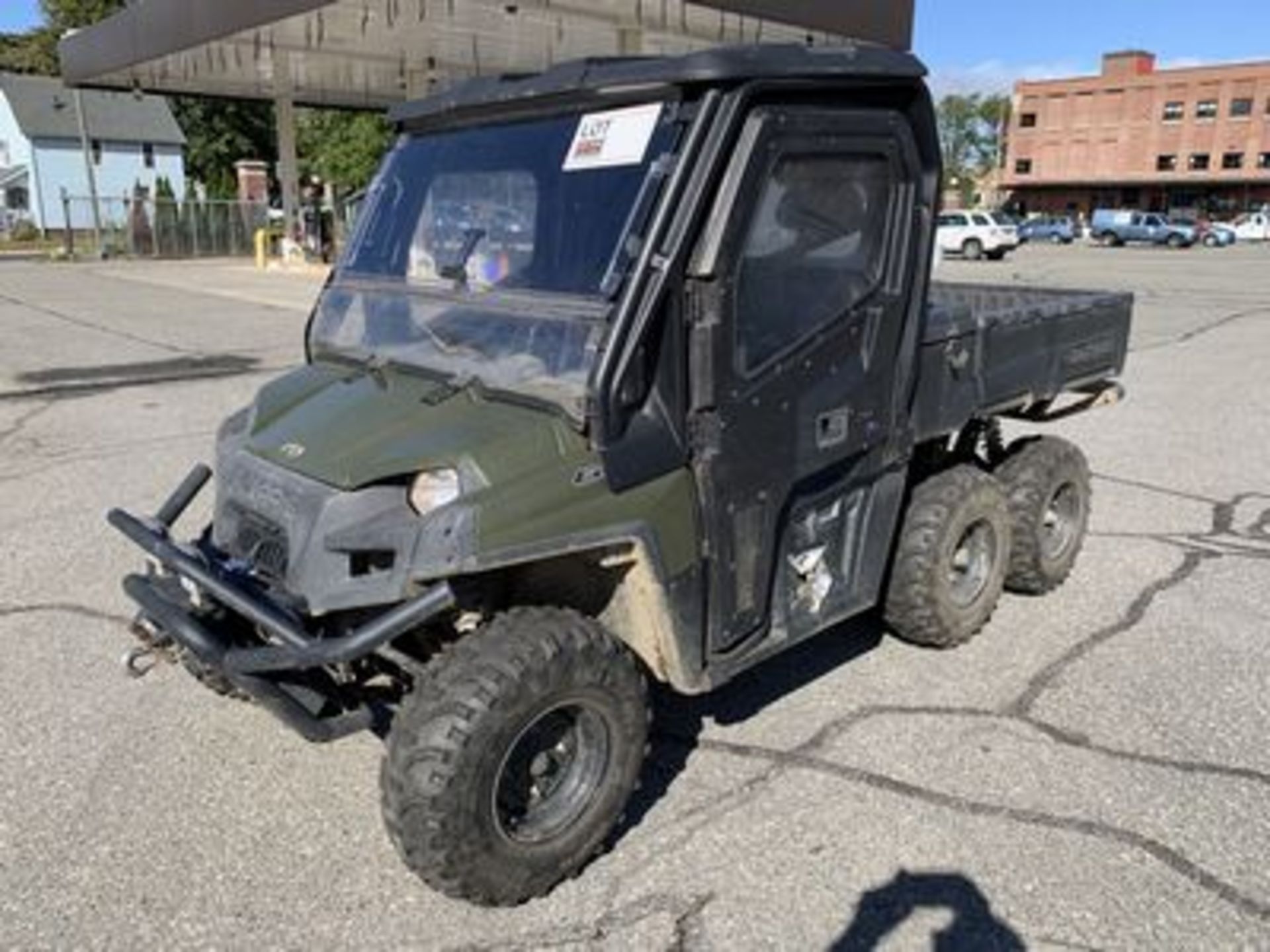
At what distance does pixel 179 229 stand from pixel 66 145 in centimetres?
2980

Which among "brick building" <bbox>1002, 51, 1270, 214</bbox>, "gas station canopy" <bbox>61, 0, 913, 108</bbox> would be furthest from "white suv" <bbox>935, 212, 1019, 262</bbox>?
"brick building" <bbox>1002, 51, 1270, 214</bbox>

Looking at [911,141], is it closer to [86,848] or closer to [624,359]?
[624,359]

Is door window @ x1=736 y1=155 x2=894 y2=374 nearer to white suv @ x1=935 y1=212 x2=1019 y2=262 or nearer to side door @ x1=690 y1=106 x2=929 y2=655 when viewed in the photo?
side door @ x1=690 y1=106 x2=929 y2=655

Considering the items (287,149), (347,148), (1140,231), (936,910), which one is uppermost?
(347,148)

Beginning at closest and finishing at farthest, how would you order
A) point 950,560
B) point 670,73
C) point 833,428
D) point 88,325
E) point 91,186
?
point 670,73
point 833,428
point 950,560
point 88,325
point 91,186

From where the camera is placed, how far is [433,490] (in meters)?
2.94

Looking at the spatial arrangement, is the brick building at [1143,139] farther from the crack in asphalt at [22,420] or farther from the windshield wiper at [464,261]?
the windshield wiper at [464,261]

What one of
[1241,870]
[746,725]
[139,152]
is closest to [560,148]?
[746,725]

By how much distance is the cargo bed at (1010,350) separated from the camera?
170 inches

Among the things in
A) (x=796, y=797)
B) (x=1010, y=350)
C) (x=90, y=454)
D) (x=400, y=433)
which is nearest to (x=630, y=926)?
(x=796, y=797)

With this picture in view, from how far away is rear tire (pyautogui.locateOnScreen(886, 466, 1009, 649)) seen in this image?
172 inches

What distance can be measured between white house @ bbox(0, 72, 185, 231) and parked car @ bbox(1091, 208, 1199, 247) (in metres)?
47.1

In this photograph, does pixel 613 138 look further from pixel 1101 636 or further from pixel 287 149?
pixel 287 149

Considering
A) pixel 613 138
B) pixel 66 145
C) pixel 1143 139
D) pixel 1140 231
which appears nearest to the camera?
pixel 613 138
